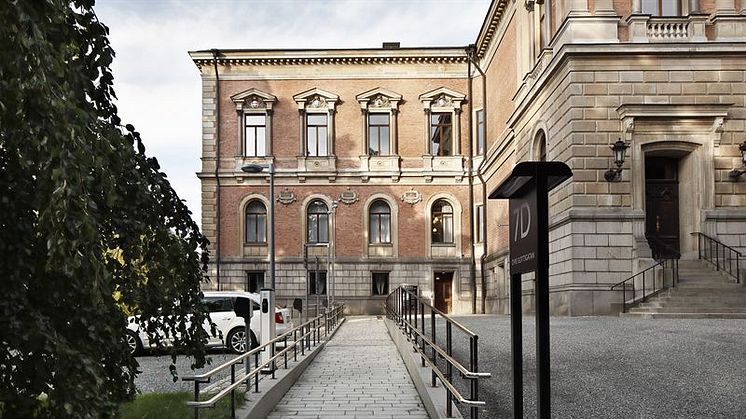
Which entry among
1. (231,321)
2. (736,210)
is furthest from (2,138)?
(736,210)

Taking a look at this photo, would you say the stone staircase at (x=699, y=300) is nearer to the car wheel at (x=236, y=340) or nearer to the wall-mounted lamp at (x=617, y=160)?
the wall-mounted lamp at (x=617, y=160)

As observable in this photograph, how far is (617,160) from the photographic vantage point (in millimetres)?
20391

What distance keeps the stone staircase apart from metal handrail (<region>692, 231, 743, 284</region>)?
0.31 m

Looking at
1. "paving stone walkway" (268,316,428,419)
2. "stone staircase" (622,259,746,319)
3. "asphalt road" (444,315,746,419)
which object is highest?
"stone staircase" (622,259,746,319)

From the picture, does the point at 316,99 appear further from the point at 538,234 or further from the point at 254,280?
the point at 538,234

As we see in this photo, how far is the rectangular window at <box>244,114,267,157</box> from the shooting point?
3891 cm

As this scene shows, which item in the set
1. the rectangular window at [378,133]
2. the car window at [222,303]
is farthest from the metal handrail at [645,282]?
the rectangular window at [378,133]

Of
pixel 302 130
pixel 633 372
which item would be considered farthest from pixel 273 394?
pixel 302 130

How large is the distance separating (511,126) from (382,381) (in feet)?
64.6

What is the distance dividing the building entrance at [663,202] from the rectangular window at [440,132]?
17455 mm

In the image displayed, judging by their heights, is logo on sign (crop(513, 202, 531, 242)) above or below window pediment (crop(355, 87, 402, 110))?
below

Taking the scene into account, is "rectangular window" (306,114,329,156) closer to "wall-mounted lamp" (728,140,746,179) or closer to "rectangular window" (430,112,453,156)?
"rectangular window" (430,112,453,156)

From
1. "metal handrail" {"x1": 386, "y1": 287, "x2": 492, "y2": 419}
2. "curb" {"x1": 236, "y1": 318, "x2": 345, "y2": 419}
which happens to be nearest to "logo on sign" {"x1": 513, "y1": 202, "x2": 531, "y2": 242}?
"metal handrail" {"x1": 386, "y1": 287, "x2": 492, "y2": 419}

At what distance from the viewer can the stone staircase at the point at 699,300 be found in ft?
58.6
